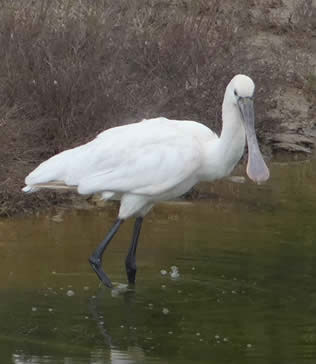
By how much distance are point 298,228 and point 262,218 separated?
473 millimetres

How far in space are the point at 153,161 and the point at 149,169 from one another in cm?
6

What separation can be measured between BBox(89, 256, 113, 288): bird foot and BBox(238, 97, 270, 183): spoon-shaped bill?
1.24 meters

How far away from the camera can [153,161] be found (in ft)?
29.9

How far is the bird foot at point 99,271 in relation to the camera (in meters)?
9.23

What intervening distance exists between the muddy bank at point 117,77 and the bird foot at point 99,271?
6.14ft

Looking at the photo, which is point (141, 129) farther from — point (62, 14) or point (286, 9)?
point (286, 9)

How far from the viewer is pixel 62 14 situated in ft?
46.6

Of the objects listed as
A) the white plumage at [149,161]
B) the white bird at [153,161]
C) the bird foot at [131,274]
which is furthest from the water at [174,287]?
the white plumage at [149,161]

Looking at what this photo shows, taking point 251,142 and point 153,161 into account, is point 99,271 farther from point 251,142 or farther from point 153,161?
point 251,142

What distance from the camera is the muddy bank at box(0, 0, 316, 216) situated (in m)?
11.9

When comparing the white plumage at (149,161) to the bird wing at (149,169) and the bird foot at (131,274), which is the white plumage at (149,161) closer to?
the bird wing at (149,169)

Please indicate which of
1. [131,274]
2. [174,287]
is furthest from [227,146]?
[131,274]

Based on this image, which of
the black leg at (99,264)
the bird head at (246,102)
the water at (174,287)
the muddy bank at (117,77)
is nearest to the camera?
the water at (174,287)

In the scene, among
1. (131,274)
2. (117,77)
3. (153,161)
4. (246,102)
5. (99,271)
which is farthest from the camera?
(117,77)
